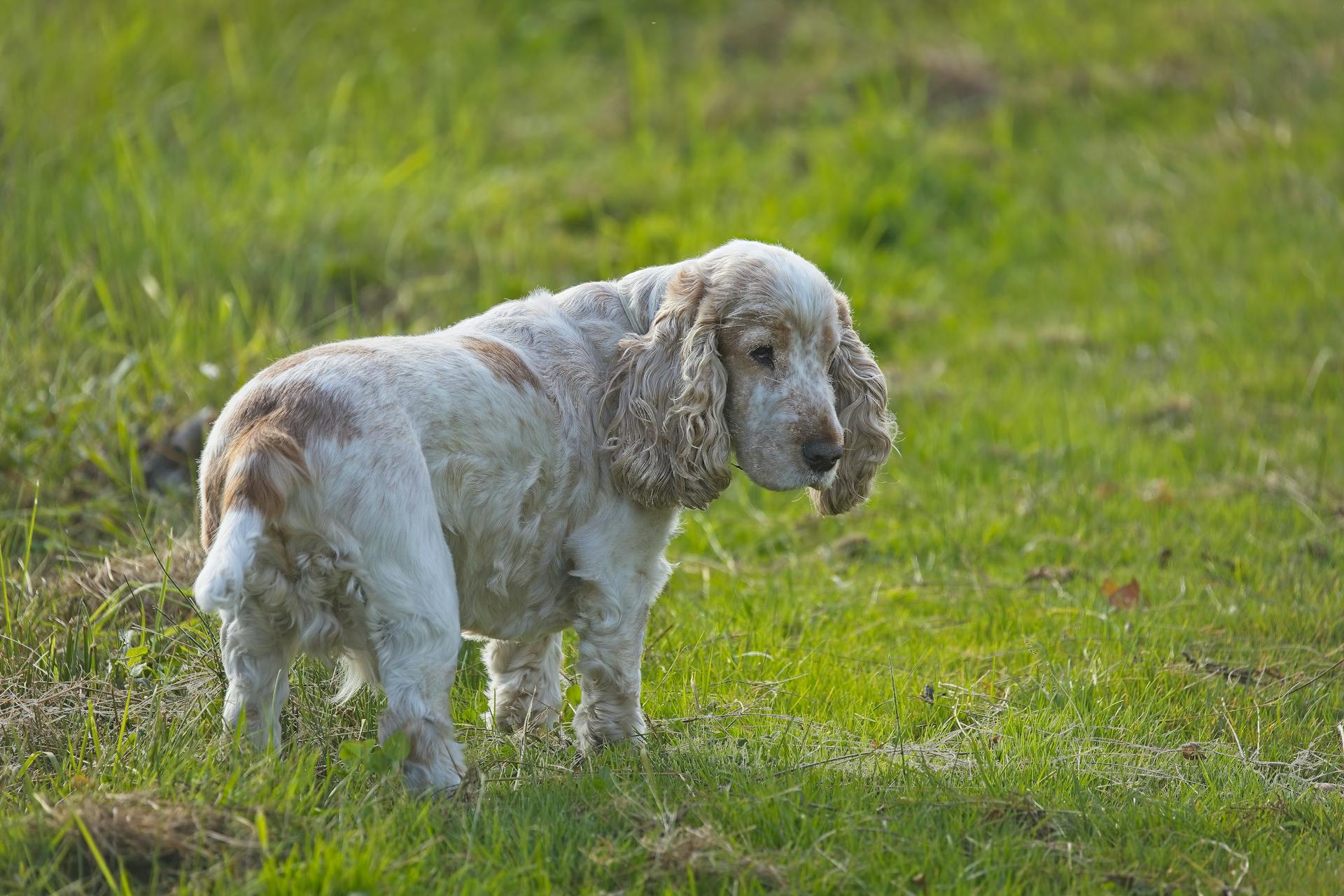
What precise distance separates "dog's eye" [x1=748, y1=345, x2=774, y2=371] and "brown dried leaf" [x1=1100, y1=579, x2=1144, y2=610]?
7.57ft

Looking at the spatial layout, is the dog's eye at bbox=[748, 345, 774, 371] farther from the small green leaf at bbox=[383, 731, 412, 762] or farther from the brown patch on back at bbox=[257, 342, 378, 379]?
the small green leaf at bbox=[383, 731, 412, 762]

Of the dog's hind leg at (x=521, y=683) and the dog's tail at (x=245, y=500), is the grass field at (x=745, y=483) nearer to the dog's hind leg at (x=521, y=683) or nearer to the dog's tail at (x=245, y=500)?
the dog's hind leg at (x=521, y=683)

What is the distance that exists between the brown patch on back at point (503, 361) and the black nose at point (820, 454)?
803mm

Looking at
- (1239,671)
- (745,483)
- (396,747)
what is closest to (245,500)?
(396,747)

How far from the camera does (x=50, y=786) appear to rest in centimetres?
364

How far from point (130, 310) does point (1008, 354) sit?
17.9ft

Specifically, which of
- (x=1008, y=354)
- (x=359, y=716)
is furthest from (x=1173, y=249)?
(x=359, y=716)

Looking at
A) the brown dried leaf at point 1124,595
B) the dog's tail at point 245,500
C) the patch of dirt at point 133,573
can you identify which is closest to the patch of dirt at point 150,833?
the dog's tail at point 245,500

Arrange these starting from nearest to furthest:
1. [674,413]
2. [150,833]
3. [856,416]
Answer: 1. [150,833]
2. [674,413]
3. [856,416]

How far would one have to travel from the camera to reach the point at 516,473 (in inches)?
154

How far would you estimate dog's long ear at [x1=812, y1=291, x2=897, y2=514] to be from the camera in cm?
442

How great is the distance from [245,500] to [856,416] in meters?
1.96

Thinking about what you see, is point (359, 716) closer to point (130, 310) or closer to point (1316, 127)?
point (130, 310)

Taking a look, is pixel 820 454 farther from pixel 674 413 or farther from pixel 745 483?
pixel 745 483
